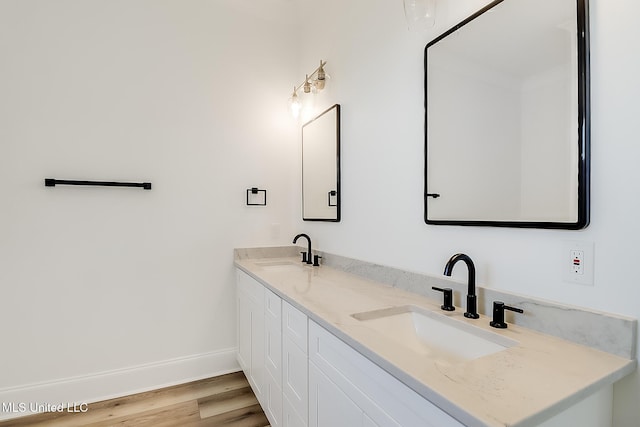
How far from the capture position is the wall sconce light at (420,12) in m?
1.34

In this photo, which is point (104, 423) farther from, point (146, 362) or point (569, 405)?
point (569, 405)

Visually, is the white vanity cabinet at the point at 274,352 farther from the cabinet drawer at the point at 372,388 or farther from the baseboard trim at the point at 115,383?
the baseboard trim at the point at 115,383

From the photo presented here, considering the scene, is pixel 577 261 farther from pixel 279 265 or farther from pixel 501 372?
pixel 279 265

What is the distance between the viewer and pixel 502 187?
45.0 inches

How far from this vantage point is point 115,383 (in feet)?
7.07

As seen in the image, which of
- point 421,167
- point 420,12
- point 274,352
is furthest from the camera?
point 274,352

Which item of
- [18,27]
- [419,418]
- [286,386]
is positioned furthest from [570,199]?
[18,27]

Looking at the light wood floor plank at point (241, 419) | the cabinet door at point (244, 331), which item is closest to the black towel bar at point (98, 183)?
the cabinet door at point (244, 331)

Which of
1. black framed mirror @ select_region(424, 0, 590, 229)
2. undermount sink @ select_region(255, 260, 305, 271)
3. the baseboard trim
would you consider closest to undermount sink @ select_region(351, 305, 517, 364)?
black framed mirror @ select_region(424, 0, 590, 229)

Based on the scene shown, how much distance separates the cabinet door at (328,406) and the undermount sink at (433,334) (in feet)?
0.75

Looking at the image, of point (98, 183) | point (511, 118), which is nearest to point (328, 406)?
point (511, 118)

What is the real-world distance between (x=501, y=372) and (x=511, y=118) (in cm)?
80

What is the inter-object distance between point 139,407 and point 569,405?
225 cm

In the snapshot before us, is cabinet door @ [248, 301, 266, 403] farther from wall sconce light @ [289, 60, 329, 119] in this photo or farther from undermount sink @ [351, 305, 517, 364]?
wall sconce light @ [289, 60, 329, 119]
